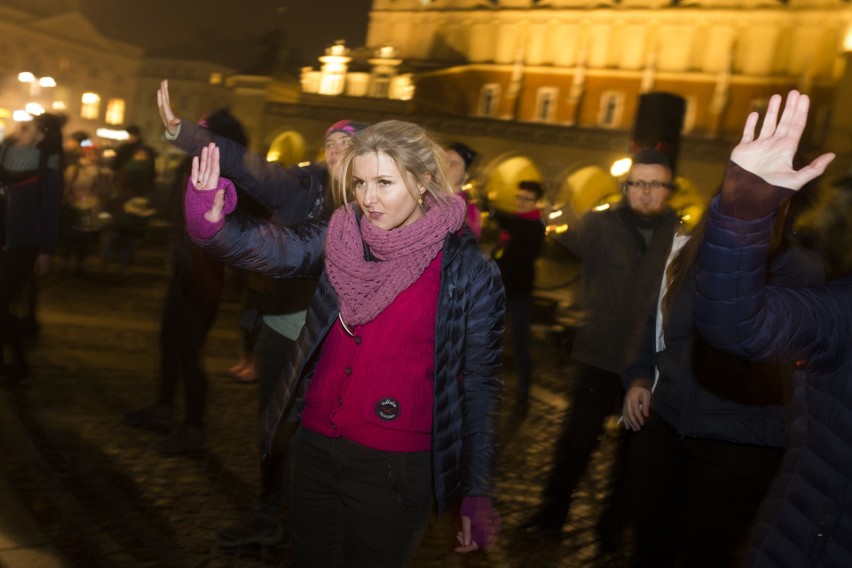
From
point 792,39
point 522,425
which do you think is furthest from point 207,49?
point 522,425

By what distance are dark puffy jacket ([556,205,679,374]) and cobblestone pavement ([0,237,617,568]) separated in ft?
3.45

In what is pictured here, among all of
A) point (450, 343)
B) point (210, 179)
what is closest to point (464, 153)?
point (450, 343)

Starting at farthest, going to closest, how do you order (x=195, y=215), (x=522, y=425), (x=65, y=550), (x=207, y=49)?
1. (x=207, y=49)
2. (x=522, y=425)
3. (x=65, y=550)
4. (x=195, y=215)

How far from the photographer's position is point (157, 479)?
15.3 feet

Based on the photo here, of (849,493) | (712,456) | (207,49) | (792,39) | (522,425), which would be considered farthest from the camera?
(207,49)

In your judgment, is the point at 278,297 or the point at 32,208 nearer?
the point at 278,297

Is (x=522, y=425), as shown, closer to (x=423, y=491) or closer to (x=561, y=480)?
(x=561, y=480)

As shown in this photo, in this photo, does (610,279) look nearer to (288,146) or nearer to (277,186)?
(277,186)

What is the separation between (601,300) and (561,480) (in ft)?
3.22

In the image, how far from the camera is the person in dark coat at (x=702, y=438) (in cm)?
297

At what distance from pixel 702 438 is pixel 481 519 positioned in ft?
3.14

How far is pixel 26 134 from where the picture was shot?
6.43 meters

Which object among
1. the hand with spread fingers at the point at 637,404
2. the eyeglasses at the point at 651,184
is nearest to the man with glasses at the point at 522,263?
the eyeglasses at the point at 651,184

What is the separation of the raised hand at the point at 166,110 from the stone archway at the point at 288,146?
1956 inches
